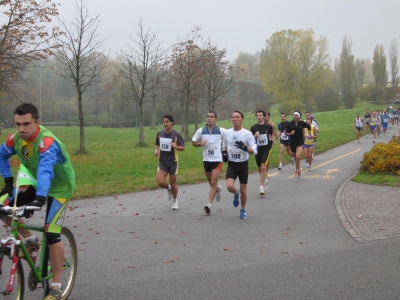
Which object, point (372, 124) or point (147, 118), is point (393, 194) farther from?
point (147, 118)

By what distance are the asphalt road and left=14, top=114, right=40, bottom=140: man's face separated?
181 cm

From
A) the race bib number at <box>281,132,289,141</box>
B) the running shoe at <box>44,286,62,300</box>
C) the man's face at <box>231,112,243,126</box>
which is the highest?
the man's face at <box>231,112,243,126</box>

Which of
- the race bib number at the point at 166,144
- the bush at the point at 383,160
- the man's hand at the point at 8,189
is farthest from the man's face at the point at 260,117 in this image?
the man's hand at the point at 8,189

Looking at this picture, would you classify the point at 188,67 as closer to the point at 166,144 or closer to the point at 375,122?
the point at 375,122

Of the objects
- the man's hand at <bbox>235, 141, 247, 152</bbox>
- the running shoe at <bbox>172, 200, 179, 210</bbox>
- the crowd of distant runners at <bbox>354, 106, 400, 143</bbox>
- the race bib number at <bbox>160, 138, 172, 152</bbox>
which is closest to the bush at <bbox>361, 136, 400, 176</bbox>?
the man's hand at <bbox>235, 141, 247, 152</bbox>

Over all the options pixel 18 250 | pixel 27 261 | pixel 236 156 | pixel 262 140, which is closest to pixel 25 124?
pixel 18 250

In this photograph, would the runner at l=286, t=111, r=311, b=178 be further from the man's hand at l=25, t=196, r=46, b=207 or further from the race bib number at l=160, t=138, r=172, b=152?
the man's hand at l=25, t=196, r=46, b=207

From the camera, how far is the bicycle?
4.14 metres

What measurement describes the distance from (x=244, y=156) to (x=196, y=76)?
28773 millimetres

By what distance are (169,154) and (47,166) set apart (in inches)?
243

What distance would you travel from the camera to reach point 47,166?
172 inches

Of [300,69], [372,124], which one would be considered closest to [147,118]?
[300,69]

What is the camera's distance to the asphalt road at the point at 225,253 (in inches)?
211

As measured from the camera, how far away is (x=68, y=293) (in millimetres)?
5004
